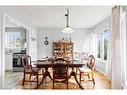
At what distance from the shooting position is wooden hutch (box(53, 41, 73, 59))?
9609mm

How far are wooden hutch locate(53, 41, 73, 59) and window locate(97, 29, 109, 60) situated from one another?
1.61m

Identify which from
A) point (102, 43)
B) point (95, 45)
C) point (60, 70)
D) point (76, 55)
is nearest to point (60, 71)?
point (60, 70)

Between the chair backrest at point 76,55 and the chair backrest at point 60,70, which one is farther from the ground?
the chair backrest at point 76,55

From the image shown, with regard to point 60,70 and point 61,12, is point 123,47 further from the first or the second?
point 61,12

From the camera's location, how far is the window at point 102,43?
7527 mm

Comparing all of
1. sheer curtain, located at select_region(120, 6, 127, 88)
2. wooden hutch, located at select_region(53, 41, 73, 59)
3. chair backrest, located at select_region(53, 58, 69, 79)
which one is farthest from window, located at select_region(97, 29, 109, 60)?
chair backrest, located at select_region(53, 58, 69, 79)

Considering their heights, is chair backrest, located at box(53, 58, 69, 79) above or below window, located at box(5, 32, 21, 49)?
below

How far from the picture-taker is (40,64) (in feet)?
15.5

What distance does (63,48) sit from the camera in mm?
9633

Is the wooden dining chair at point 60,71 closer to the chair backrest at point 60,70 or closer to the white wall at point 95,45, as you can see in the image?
the chair backrest at point 60,70

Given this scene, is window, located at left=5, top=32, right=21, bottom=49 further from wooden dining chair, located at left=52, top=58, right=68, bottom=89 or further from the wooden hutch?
wooden dining chair, located at left=52, top=58, right=68, bottom=89

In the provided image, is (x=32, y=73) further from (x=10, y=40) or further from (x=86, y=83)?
(x=10, y=40)

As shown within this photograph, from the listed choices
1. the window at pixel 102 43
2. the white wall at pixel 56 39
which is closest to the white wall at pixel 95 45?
the window at pixel 102 43

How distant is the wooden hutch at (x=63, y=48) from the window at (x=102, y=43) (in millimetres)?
1611
